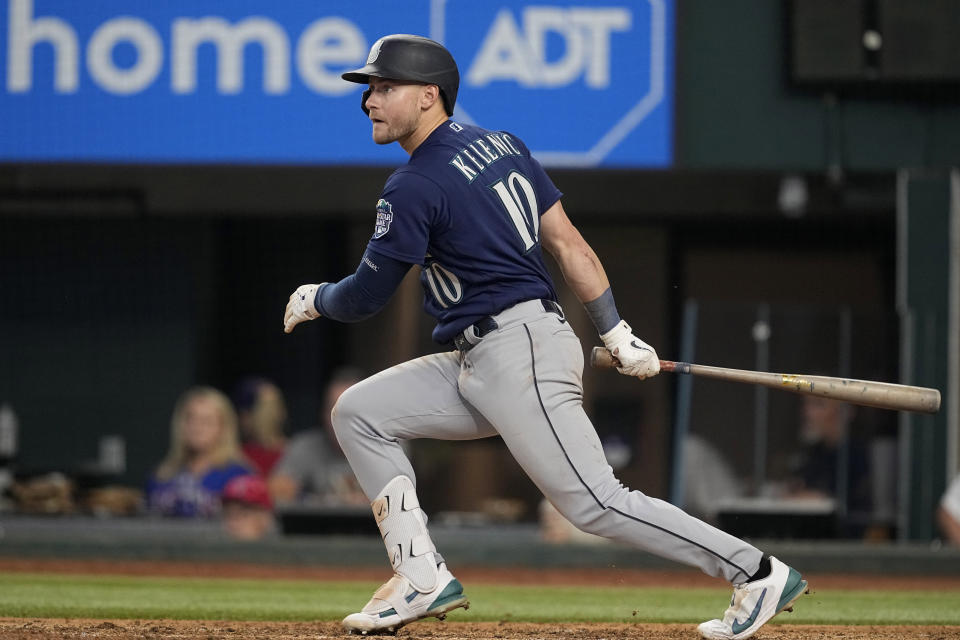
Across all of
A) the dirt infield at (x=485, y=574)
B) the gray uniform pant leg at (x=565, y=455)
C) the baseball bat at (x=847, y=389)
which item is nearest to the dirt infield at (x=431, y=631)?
the gray uniform pant leg at (x=565, y=455)

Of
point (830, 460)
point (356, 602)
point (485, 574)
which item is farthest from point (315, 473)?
point (830, 460)

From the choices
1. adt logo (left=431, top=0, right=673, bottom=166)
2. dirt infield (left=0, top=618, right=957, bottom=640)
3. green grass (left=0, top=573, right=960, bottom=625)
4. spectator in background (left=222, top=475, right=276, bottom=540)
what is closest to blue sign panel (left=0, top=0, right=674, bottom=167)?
adt logo (left=431, top=0, right=673, bottom=166)

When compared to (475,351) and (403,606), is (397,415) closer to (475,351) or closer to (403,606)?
(475,351)

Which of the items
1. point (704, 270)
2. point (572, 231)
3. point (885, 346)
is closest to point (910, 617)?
point (572, 231)

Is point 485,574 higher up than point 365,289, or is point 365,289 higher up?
point 365,289

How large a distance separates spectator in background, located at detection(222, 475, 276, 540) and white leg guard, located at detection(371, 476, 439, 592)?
4.55 meters

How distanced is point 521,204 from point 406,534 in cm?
106

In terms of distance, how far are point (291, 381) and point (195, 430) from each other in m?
3.30

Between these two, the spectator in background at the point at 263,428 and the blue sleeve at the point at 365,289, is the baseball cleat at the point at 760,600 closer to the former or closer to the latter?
the blue sleeve at the point at 365,289

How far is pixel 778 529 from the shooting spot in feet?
28.5

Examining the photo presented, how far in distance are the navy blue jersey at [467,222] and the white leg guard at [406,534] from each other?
0.49m

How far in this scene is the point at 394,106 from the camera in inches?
163

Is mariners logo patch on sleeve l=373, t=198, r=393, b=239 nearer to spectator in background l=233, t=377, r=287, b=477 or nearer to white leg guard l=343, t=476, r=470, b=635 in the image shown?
white leg guard l=343, t=476, r=470, b=635

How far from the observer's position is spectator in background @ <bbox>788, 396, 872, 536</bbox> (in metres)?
9.02
